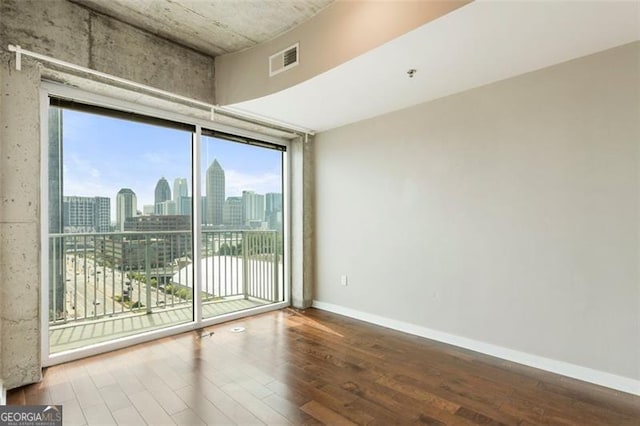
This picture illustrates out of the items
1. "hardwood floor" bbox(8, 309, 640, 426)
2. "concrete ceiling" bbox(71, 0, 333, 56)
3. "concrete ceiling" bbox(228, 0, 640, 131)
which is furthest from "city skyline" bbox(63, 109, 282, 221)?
"hardwood floor" bbox(8, 309, 640, 426)

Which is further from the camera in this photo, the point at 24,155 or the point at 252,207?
the point at 252,207

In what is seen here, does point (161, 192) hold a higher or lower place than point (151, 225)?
higher

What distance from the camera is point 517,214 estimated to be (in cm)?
275

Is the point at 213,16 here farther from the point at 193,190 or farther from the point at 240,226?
the point at 240,226

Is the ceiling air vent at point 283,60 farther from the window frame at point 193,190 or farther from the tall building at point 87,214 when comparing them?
the tall building at point 87,214

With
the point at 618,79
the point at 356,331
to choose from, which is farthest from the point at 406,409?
the point at 618,79

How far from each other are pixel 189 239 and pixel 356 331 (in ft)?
7.15

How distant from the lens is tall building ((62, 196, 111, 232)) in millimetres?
2918

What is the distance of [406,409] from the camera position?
6.74 feet

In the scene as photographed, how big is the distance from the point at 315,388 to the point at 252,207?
2595 millimetres

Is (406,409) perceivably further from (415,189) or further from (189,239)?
(189,239)

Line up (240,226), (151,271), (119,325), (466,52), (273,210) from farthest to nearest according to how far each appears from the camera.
→ (273,210) < (240,226) < (151,271) < (119,325) < (466,52)


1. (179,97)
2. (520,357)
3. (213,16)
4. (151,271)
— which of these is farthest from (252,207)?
(520,357)

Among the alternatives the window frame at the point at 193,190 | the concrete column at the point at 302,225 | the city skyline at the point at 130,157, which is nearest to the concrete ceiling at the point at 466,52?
the window frame at the point at 193,190
